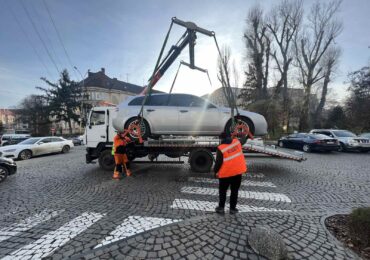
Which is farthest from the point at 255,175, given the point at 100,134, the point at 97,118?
the point at 97,118

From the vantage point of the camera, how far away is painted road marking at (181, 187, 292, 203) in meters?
4.64

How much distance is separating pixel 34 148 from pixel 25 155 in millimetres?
695

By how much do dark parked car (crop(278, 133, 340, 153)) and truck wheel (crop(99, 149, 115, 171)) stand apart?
12.5 m

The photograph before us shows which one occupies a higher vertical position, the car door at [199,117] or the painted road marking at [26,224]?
the car door at [199,117]

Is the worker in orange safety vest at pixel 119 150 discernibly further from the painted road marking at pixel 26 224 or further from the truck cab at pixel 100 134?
the painted road marking at pixel 26 224

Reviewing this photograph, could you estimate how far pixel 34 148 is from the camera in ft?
41.3

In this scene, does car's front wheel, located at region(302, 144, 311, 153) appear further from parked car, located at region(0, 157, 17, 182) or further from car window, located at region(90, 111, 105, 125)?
parked car, located at region(0, 157, 17, 182)

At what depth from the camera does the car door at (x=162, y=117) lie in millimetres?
6578

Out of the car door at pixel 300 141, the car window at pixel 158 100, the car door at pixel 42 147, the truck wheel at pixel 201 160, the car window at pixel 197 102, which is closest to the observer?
the car window at pixel 197 102

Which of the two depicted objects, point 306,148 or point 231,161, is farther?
point 306,148

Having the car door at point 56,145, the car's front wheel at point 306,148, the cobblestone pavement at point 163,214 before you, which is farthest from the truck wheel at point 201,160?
the car door at point 56,145

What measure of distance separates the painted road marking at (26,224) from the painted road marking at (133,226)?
157 centimetres

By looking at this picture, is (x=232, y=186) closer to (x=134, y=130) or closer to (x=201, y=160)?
(x=201, y=160)

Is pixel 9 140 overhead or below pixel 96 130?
below
